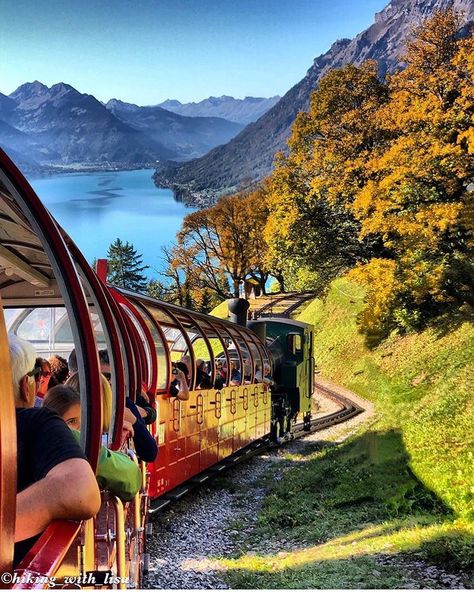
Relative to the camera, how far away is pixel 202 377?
9531mm

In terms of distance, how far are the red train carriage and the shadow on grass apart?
1405mm

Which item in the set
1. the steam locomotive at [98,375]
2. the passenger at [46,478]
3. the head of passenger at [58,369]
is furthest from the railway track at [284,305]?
the passenger at [46,478]

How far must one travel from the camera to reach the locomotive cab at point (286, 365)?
16828 millimetres

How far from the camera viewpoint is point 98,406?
104 inches

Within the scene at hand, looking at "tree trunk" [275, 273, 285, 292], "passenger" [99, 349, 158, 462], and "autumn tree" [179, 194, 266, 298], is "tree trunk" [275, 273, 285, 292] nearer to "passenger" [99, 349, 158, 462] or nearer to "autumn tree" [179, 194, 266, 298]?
"autumn tree" [179, 194, 266, 298]

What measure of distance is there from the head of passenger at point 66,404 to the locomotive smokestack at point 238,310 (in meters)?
13.0

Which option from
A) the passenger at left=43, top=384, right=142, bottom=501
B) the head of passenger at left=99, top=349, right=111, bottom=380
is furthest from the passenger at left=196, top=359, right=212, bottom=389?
the passenger at left=43, top=384, right=142, bottom=501

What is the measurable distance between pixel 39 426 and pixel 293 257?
22.8 meters

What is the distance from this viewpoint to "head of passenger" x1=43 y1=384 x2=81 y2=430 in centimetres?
251

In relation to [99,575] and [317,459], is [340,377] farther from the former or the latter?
[99,575]

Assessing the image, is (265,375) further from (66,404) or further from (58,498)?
(58,498)

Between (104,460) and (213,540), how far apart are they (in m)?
6.35

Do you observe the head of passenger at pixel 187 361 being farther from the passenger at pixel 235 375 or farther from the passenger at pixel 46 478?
the passenger at pixel 46 478

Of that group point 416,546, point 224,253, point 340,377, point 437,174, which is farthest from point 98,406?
point 224,253
